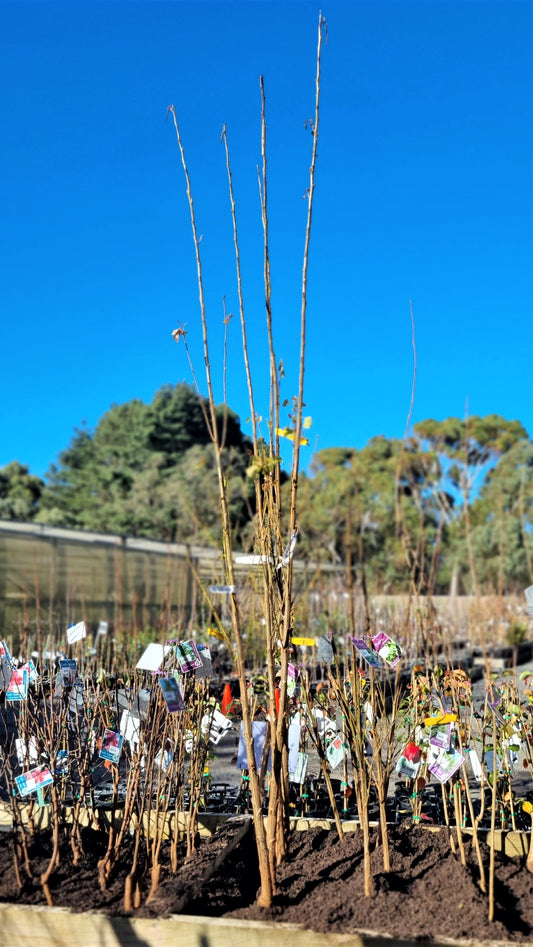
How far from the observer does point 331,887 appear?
2.13 m

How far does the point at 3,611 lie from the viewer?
8.91 m

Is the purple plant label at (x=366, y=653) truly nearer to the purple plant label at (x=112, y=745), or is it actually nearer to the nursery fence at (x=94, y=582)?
the purple plant label at (x=112, y=745)

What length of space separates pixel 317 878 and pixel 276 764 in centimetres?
40

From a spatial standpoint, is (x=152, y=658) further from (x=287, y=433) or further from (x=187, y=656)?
(x=287, y=433)

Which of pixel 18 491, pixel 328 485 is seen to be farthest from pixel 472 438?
pixel 18 491

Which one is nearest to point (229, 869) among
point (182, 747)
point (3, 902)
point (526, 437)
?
point (182, 747)

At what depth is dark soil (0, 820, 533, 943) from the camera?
6.34 feet

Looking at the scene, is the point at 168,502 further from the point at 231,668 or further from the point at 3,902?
the point at 3,902

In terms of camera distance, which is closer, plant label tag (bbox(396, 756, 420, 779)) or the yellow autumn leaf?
the yellow autumn leaf

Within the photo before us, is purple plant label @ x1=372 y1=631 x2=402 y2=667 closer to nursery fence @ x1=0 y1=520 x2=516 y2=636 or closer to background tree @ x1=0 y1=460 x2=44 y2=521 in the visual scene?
nursery fence @ x1=0 y1=520 x2=516 y2=636

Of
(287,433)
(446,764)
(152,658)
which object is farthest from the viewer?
(152,658)

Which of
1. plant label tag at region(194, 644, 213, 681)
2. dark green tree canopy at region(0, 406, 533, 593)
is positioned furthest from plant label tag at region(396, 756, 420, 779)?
dark green tree canopy at region(0, 406, 533, 593)

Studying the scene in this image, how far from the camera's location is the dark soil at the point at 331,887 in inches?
76.1

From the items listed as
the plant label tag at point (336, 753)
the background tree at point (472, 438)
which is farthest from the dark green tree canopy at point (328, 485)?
the plant label tag at point (336, 753)
